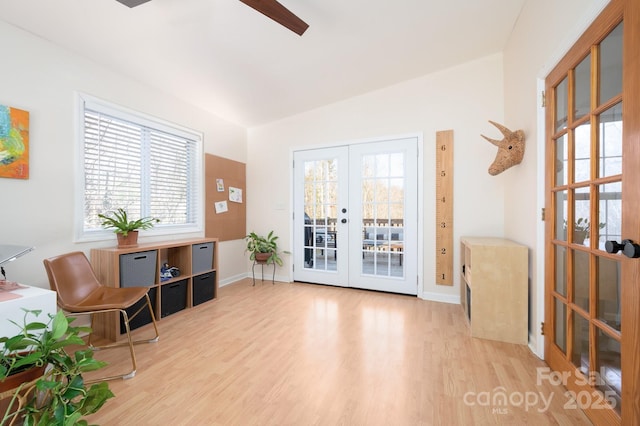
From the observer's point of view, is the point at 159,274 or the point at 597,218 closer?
the point at 597,218

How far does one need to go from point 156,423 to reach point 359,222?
2.81 m

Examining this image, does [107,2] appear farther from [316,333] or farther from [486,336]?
[486,336]

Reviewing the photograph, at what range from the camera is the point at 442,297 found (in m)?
3.20

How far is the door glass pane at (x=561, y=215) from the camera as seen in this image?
65.2 inches

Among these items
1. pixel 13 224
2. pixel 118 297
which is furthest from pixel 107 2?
pixel 118 297

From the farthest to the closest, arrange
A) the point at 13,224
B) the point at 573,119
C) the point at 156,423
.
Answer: the point at 13,224
the point at 573,119
the point at 156,423

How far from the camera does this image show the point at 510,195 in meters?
2.68

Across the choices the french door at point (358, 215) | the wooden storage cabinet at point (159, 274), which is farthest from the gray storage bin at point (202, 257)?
the french door at point (358, 215)

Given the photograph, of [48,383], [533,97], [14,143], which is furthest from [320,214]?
[48,383]

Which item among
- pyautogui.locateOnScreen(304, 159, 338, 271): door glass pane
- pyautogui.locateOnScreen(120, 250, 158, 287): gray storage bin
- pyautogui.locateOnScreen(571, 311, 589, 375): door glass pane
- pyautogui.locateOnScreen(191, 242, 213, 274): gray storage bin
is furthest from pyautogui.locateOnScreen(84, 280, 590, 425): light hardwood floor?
pyautogui.locateOnScreen(304, 159, 338, 271): door glass pane

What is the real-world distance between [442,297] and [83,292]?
138 inches

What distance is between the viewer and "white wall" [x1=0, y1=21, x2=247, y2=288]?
196 centimetres

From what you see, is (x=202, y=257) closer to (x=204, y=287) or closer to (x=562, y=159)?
(x=204, y=287)

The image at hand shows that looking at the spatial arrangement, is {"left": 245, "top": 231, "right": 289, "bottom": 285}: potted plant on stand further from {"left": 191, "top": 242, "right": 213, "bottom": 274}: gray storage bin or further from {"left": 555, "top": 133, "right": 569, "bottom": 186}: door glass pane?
{"left": 555, "top": 133, "right": 569, "bottom": 186}: door glass pane
